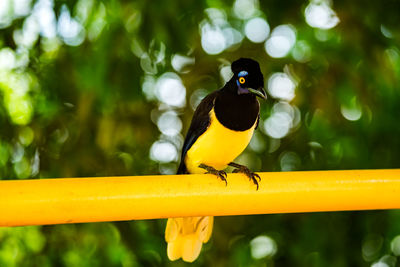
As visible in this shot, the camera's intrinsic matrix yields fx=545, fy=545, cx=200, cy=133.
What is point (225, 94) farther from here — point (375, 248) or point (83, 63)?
point (375, 248)

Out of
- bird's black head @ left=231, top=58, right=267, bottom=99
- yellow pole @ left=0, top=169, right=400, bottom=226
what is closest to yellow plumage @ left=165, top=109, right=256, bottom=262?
bird's black head @ left=231, top=58, right=267, bottom=99

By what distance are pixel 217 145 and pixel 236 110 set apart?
140 mm

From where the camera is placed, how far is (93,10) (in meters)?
1.97

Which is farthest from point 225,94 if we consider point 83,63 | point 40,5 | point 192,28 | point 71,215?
point 71,215

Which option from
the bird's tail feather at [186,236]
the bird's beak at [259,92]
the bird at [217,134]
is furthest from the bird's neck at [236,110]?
the bird's tail feather at [186,236]

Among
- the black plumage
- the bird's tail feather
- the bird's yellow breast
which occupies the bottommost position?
the bird's tail feather

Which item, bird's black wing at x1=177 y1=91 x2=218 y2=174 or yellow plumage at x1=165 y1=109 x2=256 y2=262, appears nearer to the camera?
yellow plumage at x1=165 y1=109 x2=256 y2=262

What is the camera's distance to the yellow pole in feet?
3.27

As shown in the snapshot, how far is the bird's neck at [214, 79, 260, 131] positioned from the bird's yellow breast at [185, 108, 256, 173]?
0.07ft

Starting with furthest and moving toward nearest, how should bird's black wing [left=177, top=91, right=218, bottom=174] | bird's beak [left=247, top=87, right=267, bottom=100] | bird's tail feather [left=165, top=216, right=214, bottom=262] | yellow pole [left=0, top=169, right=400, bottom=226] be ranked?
bird's black wing [left=177, top=91, right=218, bottom=174], bird's tail feather [left=165, top=216, right=214, bottom=262], bird's beak [left=247, top=87, right=267, bottom=100], yellow pole [left=0, top=169, right=400, bottom=226]

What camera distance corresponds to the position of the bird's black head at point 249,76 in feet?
5.12

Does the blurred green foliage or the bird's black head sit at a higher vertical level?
the bird's black head

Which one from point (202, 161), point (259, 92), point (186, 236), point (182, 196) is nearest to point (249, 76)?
point (259, 92)

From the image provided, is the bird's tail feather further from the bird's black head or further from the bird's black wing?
the bird's black head
